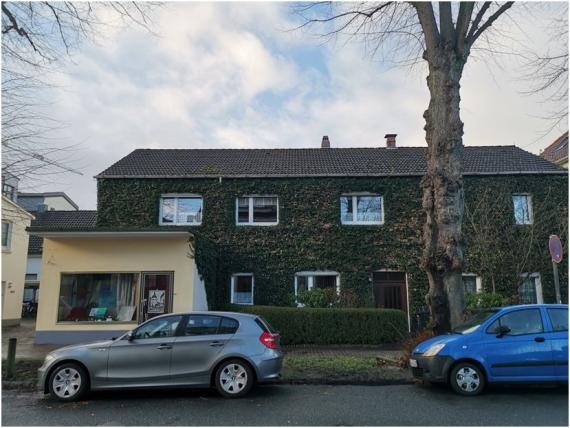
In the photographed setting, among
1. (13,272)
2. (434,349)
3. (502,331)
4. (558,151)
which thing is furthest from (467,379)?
(558,151)

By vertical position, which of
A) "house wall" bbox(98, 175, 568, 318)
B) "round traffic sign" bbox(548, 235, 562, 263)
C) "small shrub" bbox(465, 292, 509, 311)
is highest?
"house wall" bbox(98, 175, 568, 318)

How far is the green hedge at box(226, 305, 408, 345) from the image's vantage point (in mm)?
14594

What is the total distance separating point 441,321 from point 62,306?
38.5ft

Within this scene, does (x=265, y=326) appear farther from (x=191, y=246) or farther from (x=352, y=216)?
(x=352, y=216)

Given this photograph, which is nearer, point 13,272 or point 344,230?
point 344,230

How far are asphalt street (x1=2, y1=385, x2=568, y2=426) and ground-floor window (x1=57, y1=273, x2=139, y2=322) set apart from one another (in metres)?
6.72

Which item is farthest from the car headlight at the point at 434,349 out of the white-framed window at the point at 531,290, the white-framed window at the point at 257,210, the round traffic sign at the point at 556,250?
the white-framed window at the point at 531,290


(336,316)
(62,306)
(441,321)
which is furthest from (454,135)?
(62,306)

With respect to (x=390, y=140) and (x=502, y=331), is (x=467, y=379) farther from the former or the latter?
(x=390, y=140)

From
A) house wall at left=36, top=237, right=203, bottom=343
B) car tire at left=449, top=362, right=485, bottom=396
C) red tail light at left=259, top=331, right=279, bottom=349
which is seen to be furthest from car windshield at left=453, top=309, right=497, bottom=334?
house wall at left=36, top=237, right=203, bottom=343

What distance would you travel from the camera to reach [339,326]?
1468 cm

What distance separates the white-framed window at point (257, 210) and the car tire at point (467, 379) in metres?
12.2

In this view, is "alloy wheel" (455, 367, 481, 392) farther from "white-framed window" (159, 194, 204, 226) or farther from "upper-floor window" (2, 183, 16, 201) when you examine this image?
"white-framed window" (159, 194, 204, 226)

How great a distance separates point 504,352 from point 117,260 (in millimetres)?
11864
